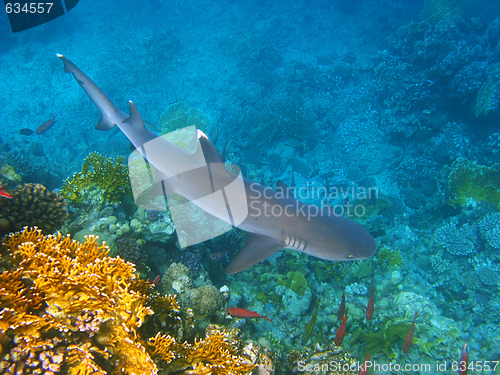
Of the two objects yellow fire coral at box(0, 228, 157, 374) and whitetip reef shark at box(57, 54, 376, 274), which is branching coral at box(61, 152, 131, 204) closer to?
whitetip reef shark at box(57, 54, 376, 274)

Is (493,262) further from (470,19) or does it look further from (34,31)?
(34,31)

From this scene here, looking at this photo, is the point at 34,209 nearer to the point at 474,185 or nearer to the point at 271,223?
the point at 271,223

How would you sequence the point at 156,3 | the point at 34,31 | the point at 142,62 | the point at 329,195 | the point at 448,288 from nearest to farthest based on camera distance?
the point at 448,288 < the point at 329,195 < the point at 142,62 < the point at 34,31 < the point at 156,3

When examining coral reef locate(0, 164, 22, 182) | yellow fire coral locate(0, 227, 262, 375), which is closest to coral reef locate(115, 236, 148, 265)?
yellow fire coral locate(0, 227, 262, 375)

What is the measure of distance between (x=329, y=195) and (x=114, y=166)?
7.68m

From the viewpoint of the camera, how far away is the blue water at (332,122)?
5734 millimetres

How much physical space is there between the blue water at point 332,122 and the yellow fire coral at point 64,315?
2829 mm

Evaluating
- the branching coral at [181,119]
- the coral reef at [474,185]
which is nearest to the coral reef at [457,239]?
the coral reef at [474,185]

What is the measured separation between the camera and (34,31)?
74.2 ft

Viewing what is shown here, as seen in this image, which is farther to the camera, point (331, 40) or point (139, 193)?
point (331, 40)

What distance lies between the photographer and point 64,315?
1916mm

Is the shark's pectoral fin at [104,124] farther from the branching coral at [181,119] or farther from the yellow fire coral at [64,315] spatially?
the branching coral at [181,119]

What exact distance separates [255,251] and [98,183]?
3.25 metres

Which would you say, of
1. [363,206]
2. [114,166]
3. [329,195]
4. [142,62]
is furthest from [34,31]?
[363,206]
